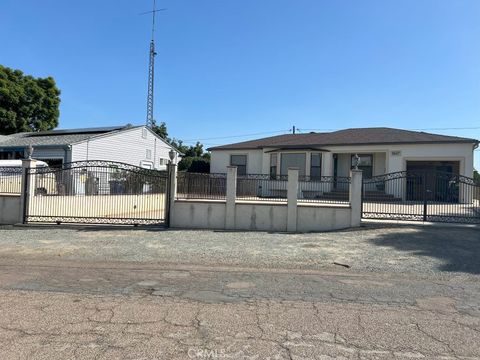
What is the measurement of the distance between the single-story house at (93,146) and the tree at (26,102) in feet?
19.2

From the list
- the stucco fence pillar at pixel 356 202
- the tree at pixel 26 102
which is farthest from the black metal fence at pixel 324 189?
the tree at pixel 26 102

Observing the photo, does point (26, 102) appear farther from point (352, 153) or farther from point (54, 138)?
point (352, 153)

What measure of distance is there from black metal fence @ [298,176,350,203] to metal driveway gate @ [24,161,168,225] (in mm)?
5160

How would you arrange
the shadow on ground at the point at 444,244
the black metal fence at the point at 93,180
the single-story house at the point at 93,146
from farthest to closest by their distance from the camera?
the single-story house at the point at 93,146
the black metal fence at the point at 93,180
the shadow on ground at the point at 444,244

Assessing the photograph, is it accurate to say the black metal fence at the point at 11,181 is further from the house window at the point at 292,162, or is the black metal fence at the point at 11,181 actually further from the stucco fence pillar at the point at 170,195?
the house window at the point at 292,162

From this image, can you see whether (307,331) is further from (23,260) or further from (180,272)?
(23,260)

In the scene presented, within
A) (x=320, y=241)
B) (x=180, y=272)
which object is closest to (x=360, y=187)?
(x=320, y=241)

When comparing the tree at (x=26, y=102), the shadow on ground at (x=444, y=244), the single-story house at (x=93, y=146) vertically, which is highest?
the tree at (x=26, y=102)

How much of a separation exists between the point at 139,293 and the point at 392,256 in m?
6.14

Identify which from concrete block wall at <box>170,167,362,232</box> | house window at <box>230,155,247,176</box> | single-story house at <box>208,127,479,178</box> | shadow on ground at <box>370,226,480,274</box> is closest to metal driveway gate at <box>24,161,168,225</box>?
concrete block wall at <box>170,167,362,232</box>

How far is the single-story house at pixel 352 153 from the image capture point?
78.0 ft

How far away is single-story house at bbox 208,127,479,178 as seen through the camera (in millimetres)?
23766

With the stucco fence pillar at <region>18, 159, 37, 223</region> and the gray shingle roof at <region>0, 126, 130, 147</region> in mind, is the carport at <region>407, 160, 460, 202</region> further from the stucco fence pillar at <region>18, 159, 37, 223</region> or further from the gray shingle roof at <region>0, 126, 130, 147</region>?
the gray shingle roof at <region>0, 126, 130, 147</region>

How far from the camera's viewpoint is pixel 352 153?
88.3ft
